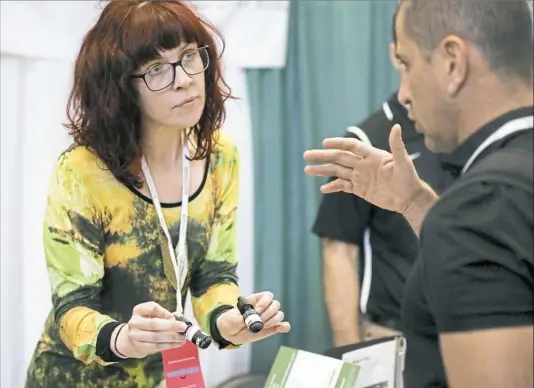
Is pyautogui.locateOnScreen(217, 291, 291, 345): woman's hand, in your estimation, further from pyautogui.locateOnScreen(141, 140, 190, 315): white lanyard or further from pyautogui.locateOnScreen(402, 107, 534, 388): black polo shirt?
pyautogui.locateOnScreen(402, 107, 534, 388): black polo shirt

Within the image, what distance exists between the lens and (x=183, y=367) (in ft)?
3.71

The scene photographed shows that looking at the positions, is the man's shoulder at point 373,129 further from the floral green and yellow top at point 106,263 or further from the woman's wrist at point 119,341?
the woman's wrist at point 119,341

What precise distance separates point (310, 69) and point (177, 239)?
0.61 m

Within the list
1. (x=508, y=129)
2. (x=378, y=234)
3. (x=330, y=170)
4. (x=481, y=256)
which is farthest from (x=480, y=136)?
(x=378, y=234)

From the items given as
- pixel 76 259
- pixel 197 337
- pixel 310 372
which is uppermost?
pixel 76 259

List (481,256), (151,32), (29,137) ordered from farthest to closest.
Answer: (29,137)
(151,32)
(481,256)

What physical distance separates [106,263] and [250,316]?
0.24 meters

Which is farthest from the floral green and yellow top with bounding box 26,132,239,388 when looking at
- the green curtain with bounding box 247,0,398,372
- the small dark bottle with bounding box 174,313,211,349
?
the green curtain with bounding box 247,0,398,372

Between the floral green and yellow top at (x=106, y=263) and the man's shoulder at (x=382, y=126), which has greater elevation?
the man's shoulder at (x=382, y=126)

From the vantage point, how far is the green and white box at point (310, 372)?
47.9 inches

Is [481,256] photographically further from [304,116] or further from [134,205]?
[304,116]

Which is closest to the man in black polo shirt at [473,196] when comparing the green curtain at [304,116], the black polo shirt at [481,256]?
the black polo shirt at [481,256]

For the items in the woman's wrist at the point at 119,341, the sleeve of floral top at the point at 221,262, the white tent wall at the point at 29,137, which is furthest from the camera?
the white tent wall at the point at 29,137

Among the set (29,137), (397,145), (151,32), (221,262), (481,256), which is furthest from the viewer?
Answer: (29,137)
